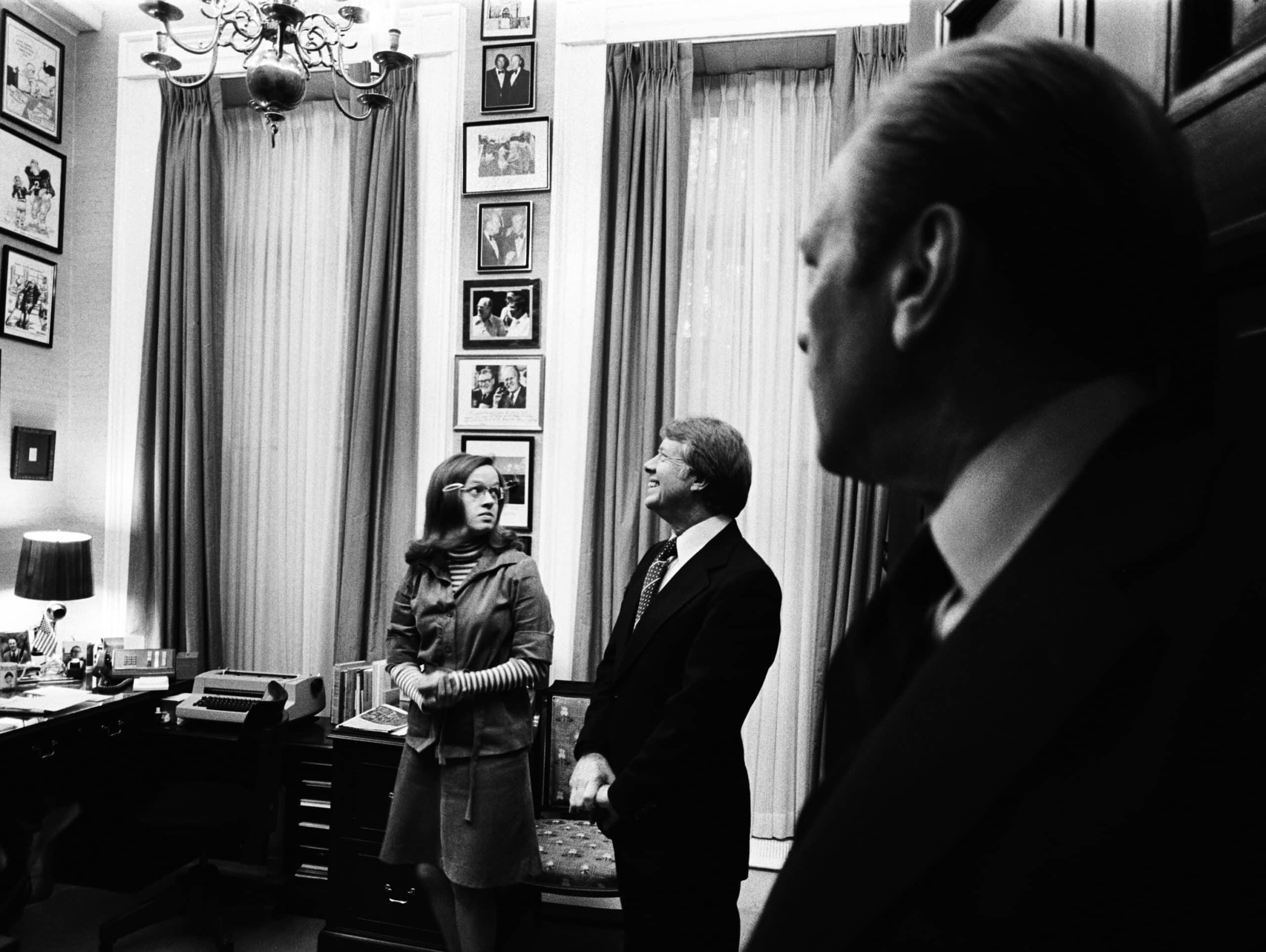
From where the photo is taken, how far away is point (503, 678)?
9.34 feet

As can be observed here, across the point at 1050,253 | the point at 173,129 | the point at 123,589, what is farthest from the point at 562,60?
the point at 1050,253

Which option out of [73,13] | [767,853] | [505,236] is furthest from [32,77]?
[767,853]

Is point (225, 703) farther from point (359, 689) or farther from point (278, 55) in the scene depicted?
point (278, 55)

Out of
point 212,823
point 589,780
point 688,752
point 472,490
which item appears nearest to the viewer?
point 688,752

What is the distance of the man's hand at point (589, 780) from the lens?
2211 mm

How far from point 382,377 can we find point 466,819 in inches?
87.4

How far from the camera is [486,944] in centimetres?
290

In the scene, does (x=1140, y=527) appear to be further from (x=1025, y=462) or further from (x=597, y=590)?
(x=597, y=590)

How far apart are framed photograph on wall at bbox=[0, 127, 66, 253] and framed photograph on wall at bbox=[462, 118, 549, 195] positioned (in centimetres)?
215

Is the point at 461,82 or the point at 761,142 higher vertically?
the point at 461,82

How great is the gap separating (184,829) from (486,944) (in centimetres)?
127

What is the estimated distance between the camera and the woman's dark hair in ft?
9.89

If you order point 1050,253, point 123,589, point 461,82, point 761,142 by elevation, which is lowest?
point 123,589

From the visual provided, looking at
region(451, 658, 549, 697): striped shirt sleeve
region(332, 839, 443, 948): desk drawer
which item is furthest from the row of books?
region(451, 658, 549, 697): striped shirt sleeve
